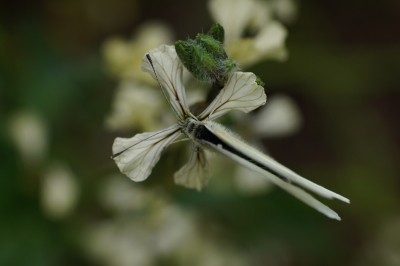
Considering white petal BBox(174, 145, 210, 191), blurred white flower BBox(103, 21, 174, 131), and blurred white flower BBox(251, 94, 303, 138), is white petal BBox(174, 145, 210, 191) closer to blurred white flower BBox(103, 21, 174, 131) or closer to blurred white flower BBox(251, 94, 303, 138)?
blurred white flower BBox(103, 21, 174, 131)

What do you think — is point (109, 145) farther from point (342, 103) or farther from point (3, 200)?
point (342, 103)

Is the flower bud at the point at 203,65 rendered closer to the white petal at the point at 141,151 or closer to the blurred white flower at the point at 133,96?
the white petal at the point at 141,151

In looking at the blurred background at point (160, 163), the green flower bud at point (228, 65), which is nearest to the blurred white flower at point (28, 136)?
the blurred background at point (160, 163)

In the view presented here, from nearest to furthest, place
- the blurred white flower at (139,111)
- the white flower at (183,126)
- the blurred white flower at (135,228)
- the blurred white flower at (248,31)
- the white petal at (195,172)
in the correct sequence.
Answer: the white flower at (183,126)
the white petal at (195,172)
the blurred white flower at (248,31)
the blurred white flower at (139,111)
the blurred white flower at (135,228)

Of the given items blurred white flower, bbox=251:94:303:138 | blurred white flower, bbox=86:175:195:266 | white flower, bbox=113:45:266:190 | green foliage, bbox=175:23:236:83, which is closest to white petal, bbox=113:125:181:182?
white flower, bbox=113:45:266:190

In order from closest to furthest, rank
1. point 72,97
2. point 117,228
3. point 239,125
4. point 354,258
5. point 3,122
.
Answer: point 239,125 → point 117,228 → point 3,122 → point 72,97 → point 354,258

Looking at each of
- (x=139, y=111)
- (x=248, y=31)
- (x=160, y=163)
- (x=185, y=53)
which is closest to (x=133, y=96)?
(x=139, y=111)

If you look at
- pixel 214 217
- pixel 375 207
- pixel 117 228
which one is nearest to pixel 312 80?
pixel 375 207
